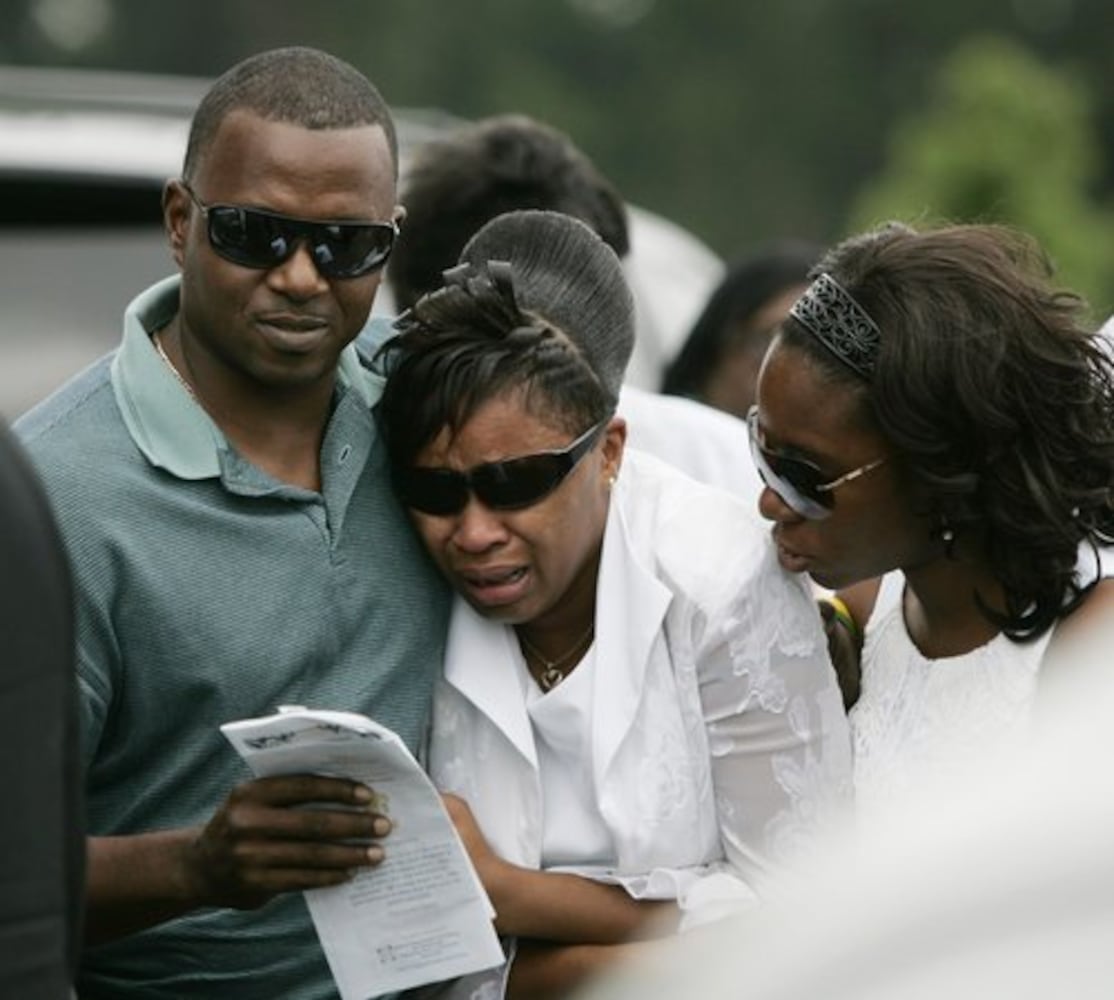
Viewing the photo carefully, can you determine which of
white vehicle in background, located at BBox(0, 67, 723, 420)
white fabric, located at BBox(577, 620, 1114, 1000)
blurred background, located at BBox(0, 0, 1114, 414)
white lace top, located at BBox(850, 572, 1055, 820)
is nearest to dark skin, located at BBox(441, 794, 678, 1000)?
white lace top, located at BBox(850, 572, 1055, 820)

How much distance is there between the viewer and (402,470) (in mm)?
3607

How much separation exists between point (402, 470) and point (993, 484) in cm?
69

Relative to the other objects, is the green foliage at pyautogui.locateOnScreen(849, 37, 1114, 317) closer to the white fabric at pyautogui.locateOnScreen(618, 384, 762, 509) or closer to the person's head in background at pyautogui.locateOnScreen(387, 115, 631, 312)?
the person's head in background at pyautogui.locateOnScreen(387, 115, 631, 312)

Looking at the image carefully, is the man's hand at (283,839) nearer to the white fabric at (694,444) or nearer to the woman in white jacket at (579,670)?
the woman in white jacket at (579,670)

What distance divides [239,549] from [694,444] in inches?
53.8

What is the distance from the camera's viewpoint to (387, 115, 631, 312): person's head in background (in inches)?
187

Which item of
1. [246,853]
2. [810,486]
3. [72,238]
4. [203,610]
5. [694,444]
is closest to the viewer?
[246,853]

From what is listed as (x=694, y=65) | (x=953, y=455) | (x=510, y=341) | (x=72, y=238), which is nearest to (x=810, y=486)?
(x=953, y=455)

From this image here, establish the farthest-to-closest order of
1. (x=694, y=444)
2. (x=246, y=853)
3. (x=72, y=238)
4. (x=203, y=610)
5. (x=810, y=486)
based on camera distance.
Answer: (x=72, y=238), (x=694, y=444), (x=810, y=486), (x=203, y=610), (x=246, y=853)

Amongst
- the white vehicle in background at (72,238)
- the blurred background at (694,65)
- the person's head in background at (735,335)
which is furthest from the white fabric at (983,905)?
the blurred background at (694,65)

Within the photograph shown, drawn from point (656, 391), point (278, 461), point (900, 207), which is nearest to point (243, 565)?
point (278, 461)

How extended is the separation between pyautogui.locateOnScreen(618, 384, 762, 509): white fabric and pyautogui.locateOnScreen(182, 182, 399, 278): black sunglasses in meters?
1.17

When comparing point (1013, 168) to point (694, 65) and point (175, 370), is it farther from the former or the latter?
point (175, 370)

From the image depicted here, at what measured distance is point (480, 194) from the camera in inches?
190
